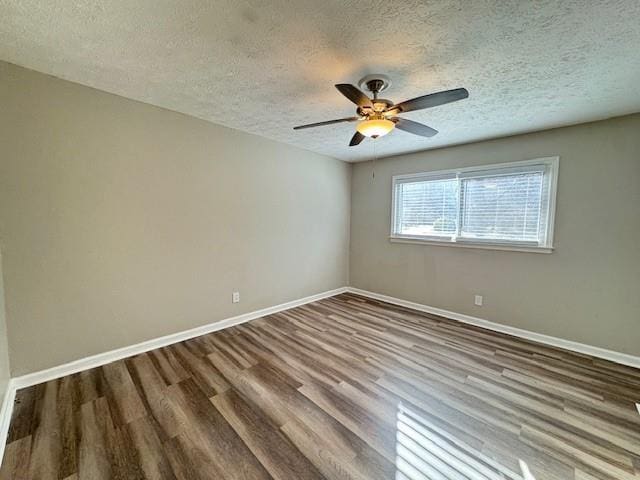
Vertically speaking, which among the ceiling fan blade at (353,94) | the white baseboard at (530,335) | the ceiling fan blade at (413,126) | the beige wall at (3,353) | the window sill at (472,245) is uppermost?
the ceiling fan blade at (353,94)

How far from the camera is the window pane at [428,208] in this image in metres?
3.56

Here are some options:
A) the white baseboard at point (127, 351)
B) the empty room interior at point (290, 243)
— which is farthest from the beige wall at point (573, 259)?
the white baseboard at point (127, 351)

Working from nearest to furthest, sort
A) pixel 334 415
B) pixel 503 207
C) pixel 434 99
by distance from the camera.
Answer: pixel 434 99 < pixel 334 415 < pixel 503 207

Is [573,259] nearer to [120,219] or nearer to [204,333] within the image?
[204,333]

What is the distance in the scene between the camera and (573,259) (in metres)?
2.69

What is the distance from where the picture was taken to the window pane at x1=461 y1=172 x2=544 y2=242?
2.91 metres

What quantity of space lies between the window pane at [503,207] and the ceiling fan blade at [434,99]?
2062 mm

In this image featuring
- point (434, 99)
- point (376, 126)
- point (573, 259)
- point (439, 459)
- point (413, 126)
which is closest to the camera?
point (439, 459)

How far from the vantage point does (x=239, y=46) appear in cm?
160

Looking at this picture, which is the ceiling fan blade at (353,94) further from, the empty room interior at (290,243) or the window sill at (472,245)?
the window sill at (472,245)

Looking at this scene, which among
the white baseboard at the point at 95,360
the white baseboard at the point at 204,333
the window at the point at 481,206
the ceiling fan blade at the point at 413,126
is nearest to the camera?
the white baseboard at the point at 95,360

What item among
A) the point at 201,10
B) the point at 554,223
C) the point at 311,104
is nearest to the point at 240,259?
the point at 311,104

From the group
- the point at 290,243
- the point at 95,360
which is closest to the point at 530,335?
the point at 290,243

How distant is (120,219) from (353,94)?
2.29m
